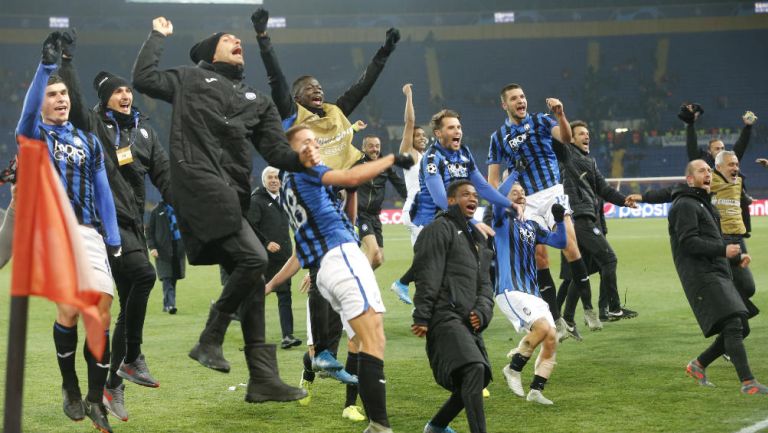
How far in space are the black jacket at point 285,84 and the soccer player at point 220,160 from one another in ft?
1.43

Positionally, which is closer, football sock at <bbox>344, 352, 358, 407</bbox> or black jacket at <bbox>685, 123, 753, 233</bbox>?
football sock at <bbox>344, 352, 358, 407</bbox>

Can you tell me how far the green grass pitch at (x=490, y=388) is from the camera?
22.8 ft

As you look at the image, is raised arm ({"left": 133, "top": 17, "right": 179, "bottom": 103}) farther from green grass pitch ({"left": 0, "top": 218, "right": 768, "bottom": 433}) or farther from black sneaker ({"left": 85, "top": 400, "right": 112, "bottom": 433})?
green grass pitch ({"left": 0, "top": 218, "right": 768, "bottom": 433})

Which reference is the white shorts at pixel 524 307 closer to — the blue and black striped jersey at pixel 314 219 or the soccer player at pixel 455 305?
the soccer player at pixel 455 305

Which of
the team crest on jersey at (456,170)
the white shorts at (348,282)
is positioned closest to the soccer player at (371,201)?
the team crest on jersey at (456,170)

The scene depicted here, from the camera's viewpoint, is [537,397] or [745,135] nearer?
[537,397]

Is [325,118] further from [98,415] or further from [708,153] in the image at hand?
[708,153]

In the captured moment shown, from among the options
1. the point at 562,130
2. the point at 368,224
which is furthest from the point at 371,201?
the point at 562,130

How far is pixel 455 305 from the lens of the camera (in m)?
6.52

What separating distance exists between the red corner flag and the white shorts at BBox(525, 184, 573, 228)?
720 cm

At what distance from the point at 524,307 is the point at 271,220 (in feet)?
13.8

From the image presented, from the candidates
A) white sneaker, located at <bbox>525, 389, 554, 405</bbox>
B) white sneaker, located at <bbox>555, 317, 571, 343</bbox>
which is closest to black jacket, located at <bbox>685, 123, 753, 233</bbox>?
white sneaker, located at <bbox>555, 317, 571, 343</bbox>

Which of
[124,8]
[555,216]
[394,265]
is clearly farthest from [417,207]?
[124,8]

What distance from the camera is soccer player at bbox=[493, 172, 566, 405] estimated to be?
7.74m
